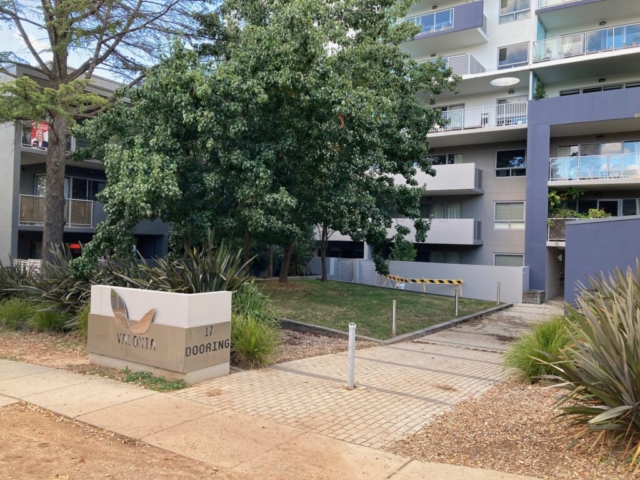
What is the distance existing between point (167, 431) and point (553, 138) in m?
24.9

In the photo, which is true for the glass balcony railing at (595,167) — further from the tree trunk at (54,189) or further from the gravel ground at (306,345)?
the tree trunk at (54,189)

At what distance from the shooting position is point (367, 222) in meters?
16.5

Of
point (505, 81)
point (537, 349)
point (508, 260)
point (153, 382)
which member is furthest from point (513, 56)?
point (153, 382)

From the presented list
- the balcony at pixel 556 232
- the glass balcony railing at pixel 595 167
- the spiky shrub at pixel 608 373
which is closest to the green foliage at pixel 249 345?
the spiky shrub at pixel 608 373

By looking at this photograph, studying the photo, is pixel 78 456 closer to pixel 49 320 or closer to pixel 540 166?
pixel 49 320

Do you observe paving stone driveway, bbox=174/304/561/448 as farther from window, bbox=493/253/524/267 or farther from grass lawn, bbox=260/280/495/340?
window, bbox=493/253/524/267

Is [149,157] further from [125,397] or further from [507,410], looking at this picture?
[507,410]

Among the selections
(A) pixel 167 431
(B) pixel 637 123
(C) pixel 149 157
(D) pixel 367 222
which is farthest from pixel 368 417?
(B) pixel 637 123

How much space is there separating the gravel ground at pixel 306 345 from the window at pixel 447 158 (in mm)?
18600

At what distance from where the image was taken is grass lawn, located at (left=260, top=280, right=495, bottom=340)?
44.9 feet

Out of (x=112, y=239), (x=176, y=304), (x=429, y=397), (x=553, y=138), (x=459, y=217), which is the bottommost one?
(x=429, y=397)

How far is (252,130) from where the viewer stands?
12.7 m

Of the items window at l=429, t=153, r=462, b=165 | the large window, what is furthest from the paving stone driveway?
window at l=429, t=153, r=462, b=165

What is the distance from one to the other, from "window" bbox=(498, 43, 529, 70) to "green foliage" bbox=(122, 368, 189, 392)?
2541 cm
